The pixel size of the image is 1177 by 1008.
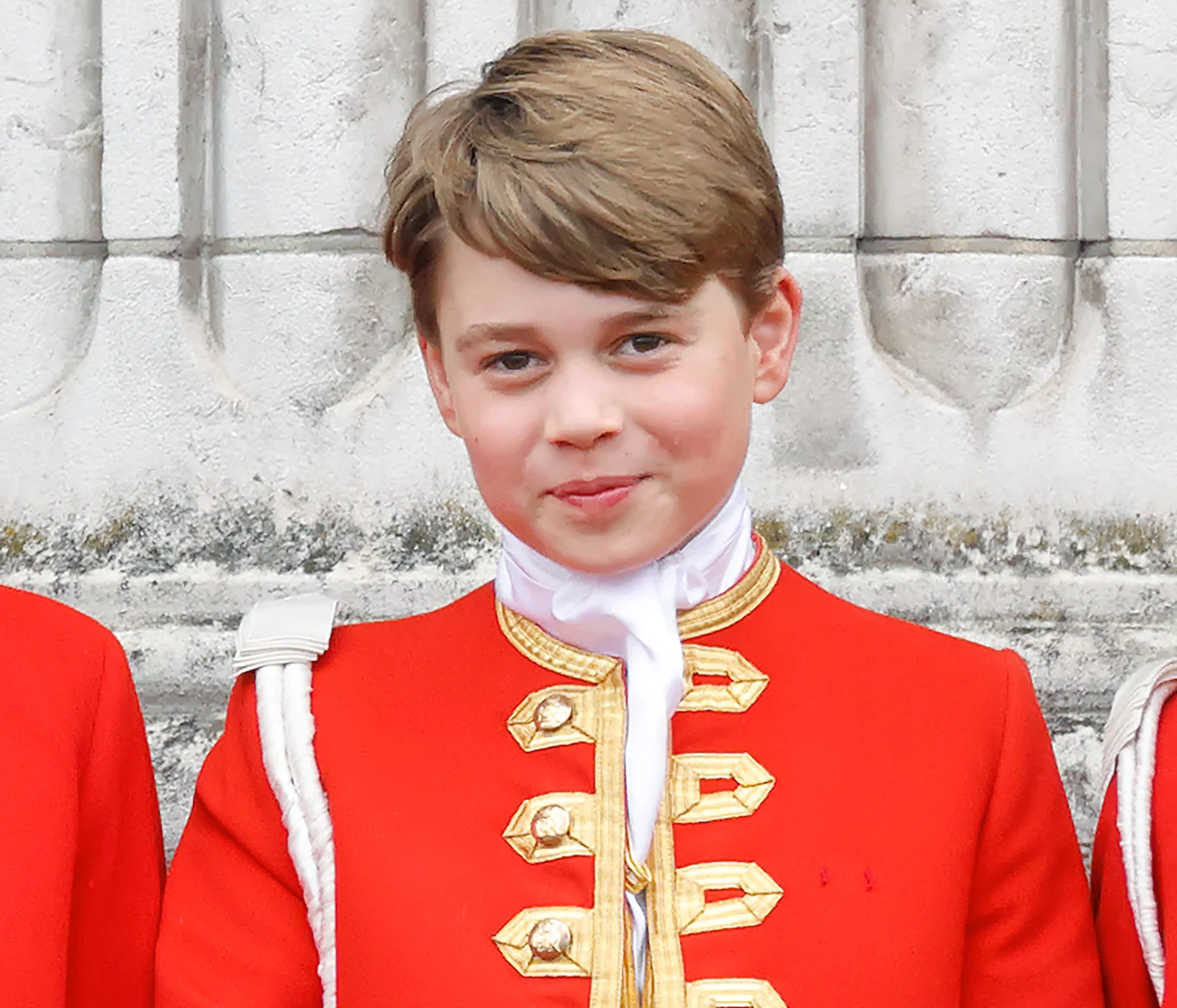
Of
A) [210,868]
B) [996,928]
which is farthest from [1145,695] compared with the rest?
[210,868]

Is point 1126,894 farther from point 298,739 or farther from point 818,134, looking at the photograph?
point 818,134

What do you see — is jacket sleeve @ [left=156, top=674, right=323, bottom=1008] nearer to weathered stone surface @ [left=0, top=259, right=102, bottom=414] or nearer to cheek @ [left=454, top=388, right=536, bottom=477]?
cheek @ [left=454, top=388, right=536, bottom=477]

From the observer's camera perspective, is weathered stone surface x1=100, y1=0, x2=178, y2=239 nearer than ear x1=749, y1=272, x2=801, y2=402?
No

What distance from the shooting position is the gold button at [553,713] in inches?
56.9

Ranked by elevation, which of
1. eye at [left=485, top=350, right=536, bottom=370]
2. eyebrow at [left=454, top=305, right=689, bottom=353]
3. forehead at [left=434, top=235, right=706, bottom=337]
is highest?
forehead at [left=434, top=235, right=706, bottom=337]

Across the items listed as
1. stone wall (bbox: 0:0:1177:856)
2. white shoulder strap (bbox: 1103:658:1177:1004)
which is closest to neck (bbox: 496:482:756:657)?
white shoulder strap (bbox: 1103:658:1177:1004)

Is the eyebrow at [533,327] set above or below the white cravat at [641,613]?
above

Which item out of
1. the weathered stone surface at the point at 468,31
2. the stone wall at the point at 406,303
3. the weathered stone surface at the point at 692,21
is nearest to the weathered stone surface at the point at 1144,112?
the stone wall at the point at 406,303

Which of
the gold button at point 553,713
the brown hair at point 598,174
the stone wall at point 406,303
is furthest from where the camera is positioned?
the stone wall at point 406,303

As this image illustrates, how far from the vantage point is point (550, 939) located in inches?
54.1

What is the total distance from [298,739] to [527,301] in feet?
1.31

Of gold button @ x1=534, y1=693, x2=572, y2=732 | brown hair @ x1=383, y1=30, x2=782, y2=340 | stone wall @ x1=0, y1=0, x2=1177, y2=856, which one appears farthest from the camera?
stone wall @ x1=0, y1=0, x2=1177, y2=856

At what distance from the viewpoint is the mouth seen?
54.4 inches

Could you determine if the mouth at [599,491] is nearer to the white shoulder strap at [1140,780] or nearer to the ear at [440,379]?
the ear at [440,379]
